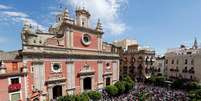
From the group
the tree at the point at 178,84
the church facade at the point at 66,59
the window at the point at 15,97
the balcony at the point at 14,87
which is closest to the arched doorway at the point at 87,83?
the church facade at the point at 66,59

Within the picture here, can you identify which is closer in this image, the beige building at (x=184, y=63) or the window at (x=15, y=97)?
the window at (x=15, y=97)

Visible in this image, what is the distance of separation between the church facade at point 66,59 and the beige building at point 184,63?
17.8 meters

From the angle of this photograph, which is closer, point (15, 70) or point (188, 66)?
point (15, 70)

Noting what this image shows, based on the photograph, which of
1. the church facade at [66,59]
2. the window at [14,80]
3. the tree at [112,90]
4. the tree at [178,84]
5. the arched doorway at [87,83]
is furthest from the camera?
the tree at [178,84]

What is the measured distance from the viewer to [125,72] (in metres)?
52.8

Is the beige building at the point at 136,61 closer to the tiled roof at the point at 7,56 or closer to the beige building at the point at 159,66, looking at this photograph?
the beige building at the point at 159,66

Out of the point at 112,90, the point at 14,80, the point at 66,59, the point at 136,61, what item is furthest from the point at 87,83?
the point at 136,61

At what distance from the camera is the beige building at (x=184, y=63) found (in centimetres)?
4066

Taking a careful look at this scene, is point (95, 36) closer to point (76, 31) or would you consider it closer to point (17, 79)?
point (76, 31)

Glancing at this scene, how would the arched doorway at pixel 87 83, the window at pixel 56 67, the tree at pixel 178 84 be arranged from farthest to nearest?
the tree at pixel 178 84 < the arched doorway at pixel 87 83 < the window at pixel 56 67

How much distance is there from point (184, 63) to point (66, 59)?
95.1 ft

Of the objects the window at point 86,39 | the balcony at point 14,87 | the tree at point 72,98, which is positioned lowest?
the tree at point 72,98

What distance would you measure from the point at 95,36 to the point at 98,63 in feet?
14.8

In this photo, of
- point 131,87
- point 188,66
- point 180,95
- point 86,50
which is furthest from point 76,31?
point 188,66
